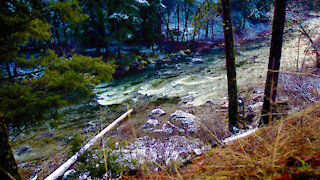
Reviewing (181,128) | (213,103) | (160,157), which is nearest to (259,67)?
(213,103)

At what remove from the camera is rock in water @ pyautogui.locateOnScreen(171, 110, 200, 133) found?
5.57 meters

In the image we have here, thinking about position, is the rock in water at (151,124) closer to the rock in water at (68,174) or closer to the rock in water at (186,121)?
the rock in water at (186,121)

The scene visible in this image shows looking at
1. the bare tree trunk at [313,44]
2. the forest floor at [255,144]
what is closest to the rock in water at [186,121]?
the forest floor at [255,144]

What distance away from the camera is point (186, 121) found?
609 cm

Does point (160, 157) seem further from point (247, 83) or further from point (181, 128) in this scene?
point (247, 83)

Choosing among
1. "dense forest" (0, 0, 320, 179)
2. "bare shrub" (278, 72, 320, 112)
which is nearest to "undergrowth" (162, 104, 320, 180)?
"dense forest" (0, 0, 320, 179)

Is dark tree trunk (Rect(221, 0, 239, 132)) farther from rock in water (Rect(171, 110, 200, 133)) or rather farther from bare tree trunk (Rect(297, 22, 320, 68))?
bare tree trunk (Rect(297, 22, 320, 68))

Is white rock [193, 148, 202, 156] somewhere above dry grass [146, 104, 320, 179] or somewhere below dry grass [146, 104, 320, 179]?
below

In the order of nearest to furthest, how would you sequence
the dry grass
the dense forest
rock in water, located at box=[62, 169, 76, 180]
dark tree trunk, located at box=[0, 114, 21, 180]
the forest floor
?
the dry grass → the forest floor → dark tree trunk, located at box=[0, 114, 21, 180] → the dense forest → rock in water, located at box=[62, 169, 76, 180]

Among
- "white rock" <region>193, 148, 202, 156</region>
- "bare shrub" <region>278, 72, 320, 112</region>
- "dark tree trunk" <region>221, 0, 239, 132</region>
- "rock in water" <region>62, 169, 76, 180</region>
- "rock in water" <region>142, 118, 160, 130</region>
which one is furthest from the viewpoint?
"rock in water" <region>142, 118, 160, 130</region>

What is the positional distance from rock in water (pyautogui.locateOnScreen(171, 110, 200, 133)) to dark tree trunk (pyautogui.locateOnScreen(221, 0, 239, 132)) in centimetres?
103

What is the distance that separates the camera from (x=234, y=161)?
1.48 m

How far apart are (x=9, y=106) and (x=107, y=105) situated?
6740 mm

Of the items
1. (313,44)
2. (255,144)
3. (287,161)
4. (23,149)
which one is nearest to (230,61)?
(255,144)
